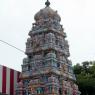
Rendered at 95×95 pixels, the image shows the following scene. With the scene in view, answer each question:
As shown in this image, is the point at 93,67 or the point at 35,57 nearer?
Result: the point at 35,57

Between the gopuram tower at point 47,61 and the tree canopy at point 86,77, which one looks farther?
the tree canopy at point 86,77

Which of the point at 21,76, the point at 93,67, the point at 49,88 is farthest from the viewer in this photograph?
the point at 93,67

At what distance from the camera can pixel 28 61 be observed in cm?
2612

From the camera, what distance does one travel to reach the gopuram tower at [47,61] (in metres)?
24.9

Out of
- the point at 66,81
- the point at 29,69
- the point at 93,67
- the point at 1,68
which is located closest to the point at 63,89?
the point at 66,81

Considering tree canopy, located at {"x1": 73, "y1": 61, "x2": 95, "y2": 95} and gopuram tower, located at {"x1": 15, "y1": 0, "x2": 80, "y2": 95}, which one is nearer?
gopuram tower, located at {"x1": 15, "y1": 0, "x2": 80, "y2": 95}

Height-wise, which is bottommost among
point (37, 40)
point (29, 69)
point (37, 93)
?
point (37, 93)

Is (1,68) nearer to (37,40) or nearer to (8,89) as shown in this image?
(8,89)

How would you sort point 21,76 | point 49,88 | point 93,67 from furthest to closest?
point 93,67, point 21,76, point 49,88

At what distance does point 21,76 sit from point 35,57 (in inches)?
63.7

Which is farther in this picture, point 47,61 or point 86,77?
point 86,77

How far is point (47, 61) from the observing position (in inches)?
995

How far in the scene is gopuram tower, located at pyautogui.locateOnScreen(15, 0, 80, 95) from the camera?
24.9 meters

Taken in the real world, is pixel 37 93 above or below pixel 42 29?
below
